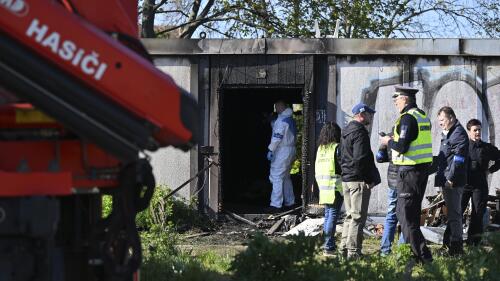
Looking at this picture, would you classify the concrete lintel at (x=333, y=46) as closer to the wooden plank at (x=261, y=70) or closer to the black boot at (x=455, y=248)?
the wooden plank at (x=261, y=70)

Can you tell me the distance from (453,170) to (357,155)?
1.25m

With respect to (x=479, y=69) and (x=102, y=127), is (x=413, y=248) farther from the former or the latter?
(x=102, y=127)

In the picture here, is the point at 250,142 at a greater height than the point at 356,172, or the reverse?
the point at 250,142

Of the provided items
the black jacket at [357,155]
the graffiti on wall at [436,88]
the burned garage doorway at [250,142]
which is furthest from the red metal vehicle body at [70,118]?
the burned garage doorway at [250,142]

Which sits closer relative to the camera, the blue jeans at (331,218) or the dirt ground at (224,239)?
the blue jeans at (331,218)

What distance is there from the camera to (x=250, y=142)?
1667 cm

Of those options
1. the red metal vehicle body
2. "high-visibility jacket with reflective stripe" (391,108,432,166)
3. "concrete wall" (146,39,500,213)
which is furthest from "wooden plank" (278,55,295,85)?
the red metal vehicle body

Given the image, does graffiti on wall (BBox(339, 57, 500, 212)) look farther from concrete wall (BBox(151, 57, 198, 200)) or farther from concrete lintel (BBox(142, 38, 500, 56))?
concrete wall (BBox(151, 57, 198, 200))

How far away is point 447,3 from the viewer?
24203 millimetres

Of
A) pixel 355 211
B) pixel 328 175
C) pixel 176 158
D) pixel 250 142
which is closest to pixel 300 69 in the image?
pixel 176 158

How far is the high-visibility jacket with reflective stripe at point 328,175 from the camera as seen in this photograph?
9.48 metres

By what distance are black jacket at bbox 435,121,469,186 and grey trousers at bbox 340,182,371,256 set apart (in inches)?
41.3

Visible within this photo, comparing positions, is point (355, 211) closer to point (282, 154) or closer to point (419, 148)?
point (419, 148)

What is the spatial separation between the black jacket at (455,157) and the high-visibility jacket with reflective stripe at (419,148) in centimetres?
87
